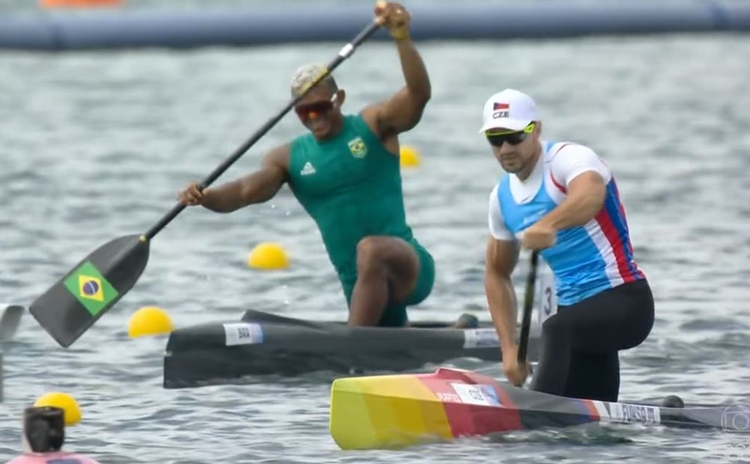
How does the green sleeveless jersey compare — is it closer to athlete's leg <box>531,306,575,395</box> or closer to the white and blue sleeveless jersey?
the white and blue sleeveless jersey

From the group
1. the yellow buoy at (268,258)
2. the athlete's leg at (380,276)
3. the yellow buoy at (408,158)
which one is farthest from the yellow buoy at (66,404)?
the yellow buoy at (408,158)

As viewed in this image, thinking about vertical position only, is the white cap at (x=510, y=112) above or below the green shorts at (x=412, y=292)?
above

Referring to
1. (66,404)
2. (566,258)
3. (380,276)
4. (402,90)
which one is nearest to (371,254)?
(380,276)

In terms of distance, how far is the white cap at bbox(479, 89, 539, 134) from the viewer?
8.73m

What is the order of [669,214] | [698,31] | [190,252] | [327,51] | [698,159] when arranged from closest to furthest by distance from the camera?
[190,252] < [669,214] < [698,159] < [698,31] < [327,51]

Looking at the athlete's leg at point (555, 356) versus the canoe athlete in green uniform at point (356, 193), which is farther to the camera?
the canoe athlete in green uniform at point (356, 193)

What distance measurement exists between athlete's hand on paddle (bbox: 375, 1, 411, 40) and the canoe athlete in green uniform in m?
0.56

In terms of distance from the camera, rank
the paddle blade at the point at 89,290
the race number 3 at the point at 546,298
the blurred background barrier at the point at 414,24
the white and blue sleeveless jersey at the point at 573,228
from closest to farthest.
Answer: the white and blue sleeveless jersey at the point at 573,228 < the race number 3 at the point at 546,298 < the paddle blade at the point at 89,290 < the blurred background barrier at the point at 414,24

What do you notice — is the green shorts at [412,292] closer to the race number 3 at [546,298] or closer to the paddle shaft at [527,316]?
the race number 3 at [546,298]

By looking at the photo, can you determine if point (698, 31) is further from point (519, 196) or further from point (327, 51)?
point (519, 196)

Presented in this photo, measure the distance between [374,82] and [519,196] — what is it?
18162 mm

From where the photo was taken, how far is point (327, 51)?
2856cm

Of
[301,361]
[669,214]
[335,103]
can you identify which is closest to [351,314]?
[301,361]

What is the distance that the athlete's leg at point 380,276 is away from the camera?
1071 cm
